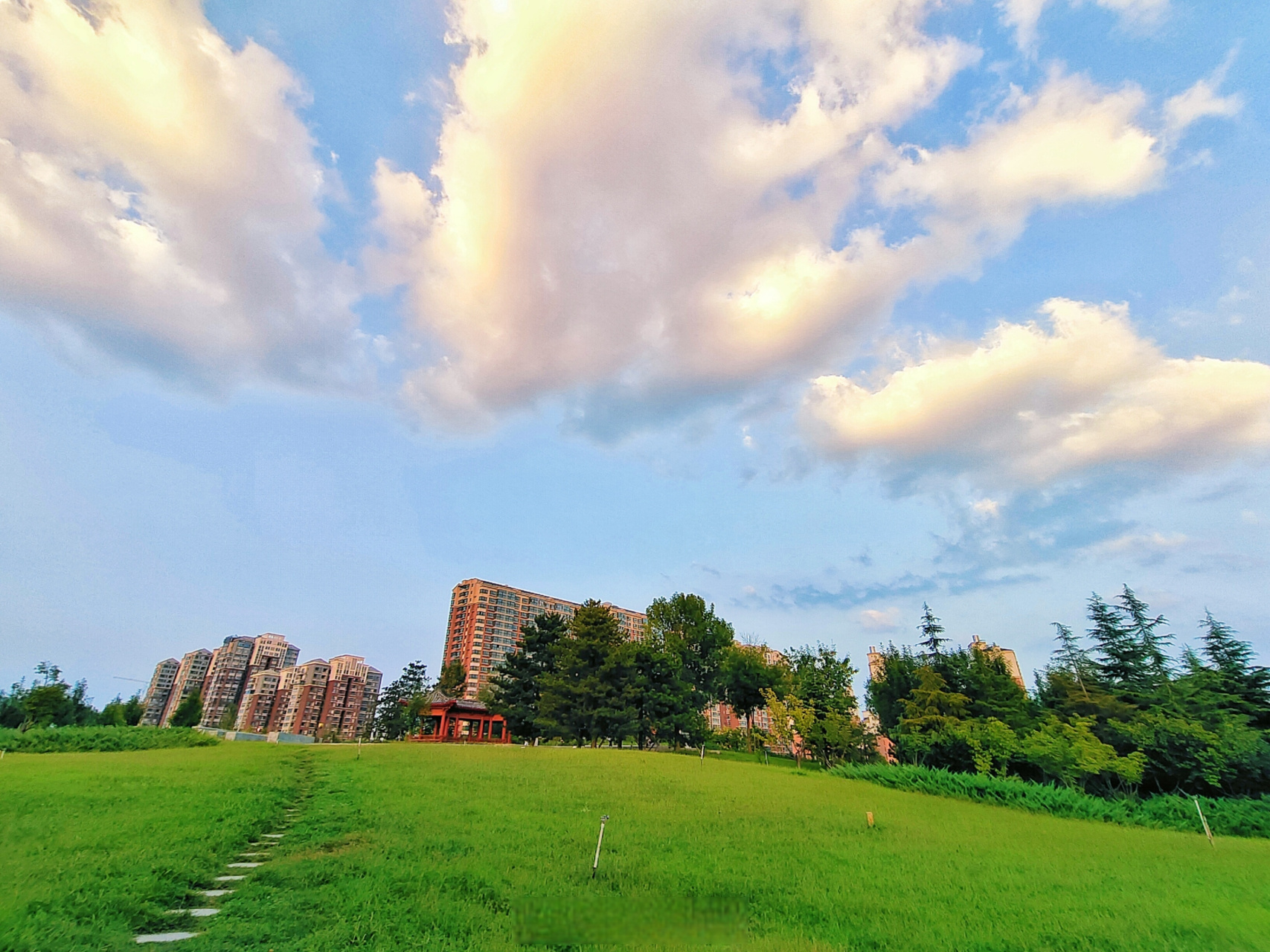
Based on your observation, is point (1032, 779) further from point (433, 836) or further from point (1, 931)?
point (1, 931)

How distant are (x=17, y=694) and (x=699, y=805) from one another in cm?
7485

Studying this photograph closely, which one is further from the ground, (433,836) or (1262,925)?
(433,836)

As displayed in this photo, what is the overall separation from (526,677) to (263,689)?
385ft

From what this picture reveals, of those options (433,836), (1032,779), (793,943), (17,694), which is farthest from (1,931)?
(17,694)

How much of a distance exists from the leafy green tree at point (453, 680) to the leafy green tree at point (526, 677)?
1711cm

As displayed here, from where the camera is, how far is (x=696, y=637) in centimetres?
5478

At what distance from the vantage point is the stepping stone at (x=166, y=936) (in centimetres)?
572

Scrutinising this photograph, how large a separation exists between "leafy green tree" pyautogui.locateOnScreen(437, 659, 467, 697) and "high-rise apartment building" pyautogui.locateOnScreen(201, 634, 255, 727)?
81.9 metres

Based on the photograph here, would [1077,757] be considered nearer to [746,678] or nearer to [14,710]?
[746,678]

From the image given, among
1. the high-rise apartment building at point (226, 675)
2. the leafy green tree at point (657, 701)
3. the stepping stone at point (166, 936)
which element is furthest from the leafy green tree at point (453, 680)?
the high-rise apartment building at point (226, 675)

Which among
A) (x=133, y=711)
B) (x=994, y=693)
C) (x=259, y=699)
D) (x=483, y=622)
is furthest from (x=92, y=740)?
(x=259, y=699)

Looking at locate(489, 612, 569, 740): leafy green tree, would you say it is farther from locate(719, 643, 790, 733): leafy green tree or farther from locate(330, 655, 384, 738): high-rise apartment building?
locate(330, 655, 384, 738): high-rise apartment building

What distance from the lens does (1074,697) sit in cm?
3538

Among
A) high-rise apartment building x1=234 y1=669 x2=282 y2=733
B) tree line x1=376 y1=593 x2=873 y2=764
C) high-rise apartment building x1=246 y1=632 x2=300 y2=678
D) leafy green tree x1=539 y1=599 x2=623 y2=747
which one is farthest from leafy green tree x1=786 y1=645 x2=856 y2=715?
high-rise apartment building x1=246 y1=632 x2=300 y2=678
